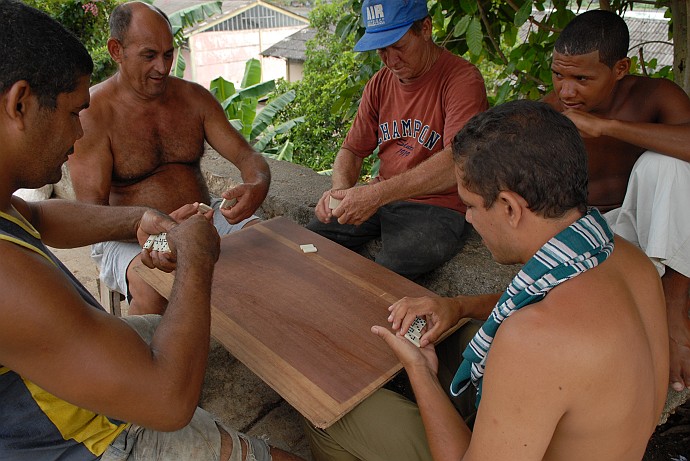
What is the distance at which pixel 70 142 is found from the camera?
1.48 m

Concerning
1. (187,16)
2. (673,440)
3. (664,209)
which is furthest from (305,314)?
(187,16)

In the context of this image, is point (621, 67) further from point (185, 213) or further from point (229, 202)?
point (185, 213)

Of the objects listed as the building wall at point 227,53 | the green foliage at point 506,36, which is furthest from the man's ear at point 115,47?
the building wall at point 227,53

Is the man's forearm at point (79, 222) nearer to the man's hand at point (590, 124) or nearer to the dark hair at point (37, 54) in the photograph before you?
the dark hair at point (37, 54)

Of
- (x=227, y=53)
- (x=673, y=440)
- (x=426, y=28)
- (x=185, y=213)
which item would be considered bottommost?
(x=227, y=53)

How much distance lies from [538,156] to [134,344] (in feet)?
3.51

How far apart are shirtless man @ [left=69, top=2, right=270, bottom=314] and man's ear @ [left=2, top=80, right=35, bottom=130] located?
121 cm

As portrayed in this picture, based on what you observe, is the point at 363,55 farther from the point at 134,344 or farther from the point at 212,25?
the point at 212,25

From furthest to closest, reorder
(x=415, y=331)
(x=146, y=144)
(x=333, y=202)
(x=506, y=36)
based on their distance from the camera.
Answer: (x=506, y=36)
(x=146, y=144)
(x=333, y=202)
(x=415, y=331)

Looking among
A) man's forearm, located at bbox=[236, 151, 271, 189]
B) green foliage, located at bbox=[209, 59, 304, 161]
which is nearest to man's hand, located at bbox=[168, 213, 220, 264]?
man's forearm, located at bbox=[236, 151, 271, 189]

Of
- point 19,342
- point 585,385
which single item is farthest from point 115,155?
point 585,385

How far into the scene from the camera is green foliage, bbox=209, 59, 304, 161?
28.6ft

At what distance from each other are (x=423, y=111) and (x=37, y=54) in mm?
2045

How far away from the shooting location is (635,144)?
236 centimetres
